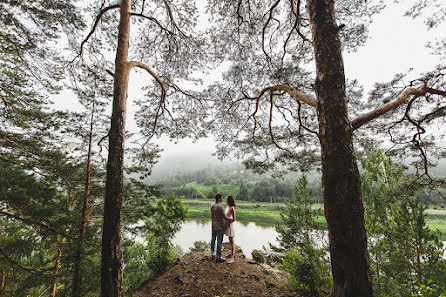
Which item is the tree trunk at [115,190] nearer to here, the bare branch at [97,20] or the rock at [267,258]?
the bare branch at [97,20]

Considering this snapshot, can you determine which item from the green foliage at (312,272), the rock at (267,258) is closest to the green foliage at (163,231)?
the green foliage at (312,272)

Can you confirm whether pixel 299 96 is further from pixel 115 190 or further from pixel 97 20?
pixel 97 20

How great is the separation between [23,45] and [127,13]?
7.63 ft

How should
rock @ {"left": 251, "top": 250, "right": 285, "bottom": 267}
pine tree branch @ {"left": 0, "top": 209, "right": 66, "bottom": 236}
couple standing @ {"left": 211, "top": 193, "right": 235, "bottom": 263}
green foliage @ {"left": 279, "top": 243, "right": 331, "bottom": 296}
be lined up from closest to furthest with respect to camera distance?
green foliage @ {"left": 279, "top": 243, "right": 331, "bottom": 296}, pine tree branch @ {"left": 0, "top": 209, "right": 66, "bottom": 236}, couple standing @ {"left": 211, "top": 193, "right": 235, "bottom": 263}, rock @ {"left": 251, "top": 250, "right": 285, "bottom": 267}

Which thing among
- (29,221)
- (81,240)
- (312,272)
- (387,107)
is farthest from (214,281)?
(387,107)

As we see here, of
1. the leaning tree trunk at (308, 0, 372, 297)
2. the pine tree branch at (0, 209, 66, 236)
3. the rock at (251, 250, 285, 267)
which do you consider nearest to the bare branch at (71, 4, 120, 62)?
the pine tree branch at (0, 209, 66, 236)

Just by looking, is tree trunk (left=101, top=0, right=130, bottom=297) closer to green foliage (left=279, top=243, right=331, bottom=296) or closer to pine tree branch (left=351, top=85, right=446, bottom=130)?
green foliage (left=279, top=243, right=331, bottom=296)

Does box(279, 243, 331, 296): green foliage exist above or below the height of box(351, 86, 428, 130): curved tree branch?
below

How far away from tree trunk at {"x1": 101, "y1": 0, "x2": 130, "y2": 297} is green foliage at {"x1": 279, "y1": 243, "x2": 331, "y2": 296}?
281cm

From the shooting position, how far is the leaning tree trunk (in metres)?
1.32

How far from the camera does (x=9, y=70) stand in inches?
138

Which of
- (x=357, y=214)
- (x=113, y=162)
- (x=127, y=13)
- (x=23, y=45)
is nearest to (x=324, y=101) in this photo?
(x=357, y=214)

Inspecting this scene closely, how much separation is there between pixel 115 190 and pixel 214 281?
2.41 m

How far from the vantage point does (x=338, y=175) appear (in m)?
1.43
